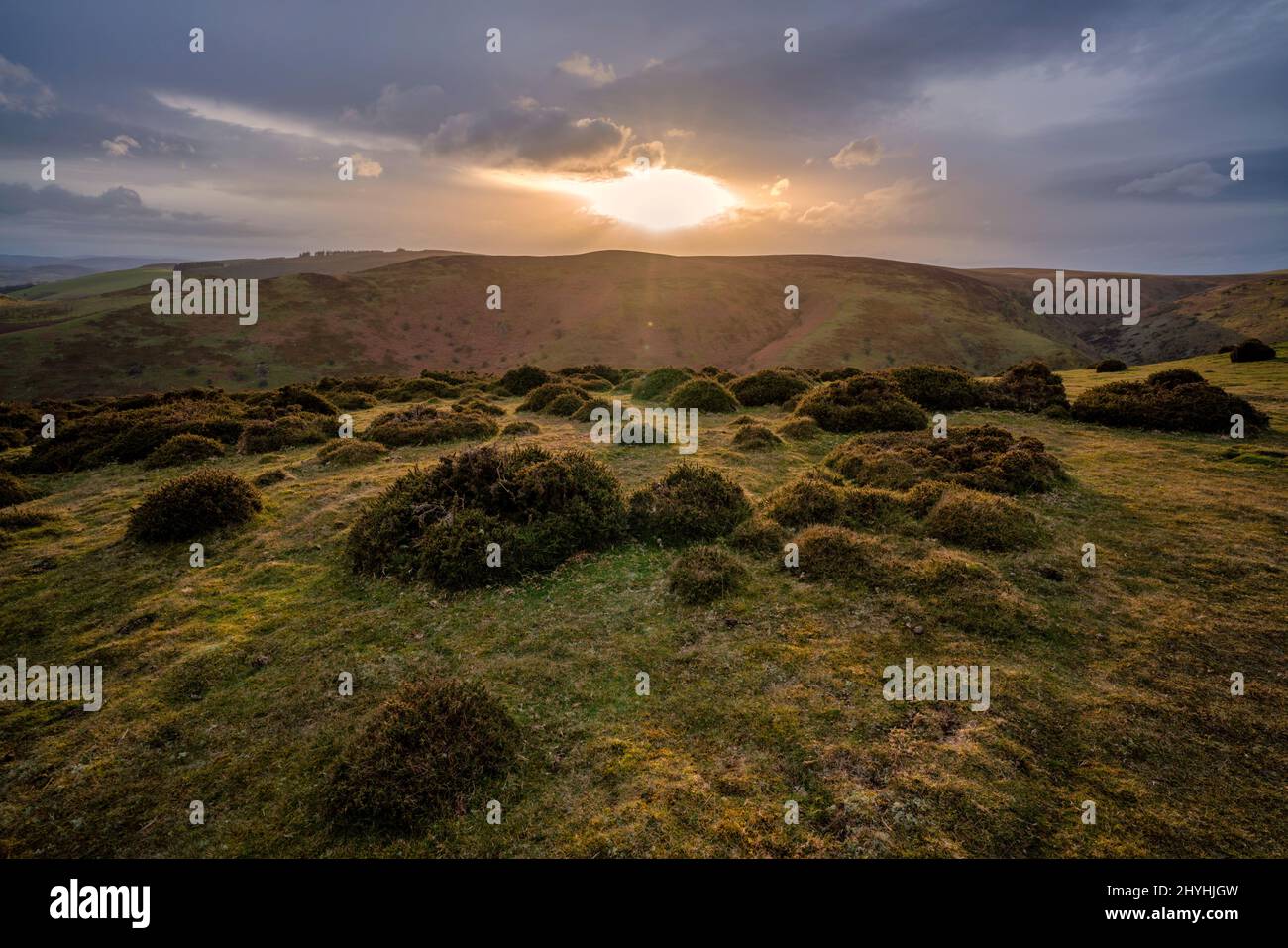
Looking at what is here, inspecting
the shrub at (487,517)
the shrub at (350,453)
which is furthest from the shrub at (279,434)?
the shrub at (487,517)

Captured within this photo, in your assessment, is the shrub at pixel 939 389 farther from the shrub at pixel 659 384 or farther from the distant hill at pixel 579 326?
the distant hill at pixel 579 326

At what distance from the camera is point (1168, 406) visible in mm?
19328

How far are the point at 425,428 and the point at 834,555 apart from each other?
1700 centimetres

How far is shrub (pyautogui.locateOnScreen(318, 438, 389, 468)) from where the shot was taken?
18.2m

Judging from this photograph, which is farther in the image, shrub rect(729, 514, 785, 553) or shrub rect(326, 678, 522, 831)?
shrub rect(729, 514, 785, 553)

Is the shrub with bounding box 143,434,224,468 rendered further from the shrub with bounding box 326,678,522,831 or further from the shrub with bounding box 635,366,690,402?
the shrub with bounding box 635,366,690,402

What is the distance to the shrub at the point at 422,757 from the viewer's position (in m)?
4.97

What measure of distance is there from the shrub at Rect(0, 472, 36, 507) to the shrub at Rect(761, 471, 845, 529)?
20.8 meters

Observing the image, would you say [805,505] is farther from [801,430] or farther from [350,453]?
[350,453]

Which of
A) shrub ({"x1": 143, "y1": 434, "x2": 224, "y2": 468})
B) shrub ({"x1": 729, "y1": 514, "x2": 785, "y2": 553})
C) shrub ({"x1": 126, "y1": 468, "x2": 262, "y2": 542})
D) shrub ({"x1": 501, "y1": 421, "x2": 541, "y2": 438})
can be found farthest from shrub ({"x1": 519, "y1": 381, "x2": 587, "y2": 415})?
shrub ({"x1": 729, "y1": 514, "x2": 785, "y2": 553})

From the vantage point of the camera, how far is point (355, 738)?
5570 millimetres
